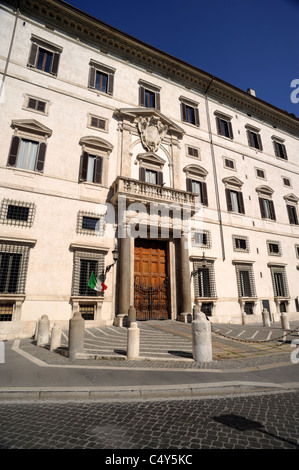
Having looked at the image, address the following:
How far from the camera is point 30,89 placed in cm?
1404

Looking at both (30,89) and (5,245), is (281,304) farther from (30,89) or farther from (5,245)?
(30,89)

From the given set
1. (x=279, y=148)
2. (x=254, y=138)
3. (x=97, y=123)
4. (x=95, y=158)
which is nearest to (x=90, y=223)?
(x=95, y=158)

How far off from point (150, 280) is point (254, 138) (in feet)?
59.0

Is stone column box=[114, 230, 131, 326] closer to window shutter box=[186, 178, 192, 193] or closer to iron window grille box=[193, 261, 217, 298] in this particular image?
iron window grille box=[193, 261, 217, 298]

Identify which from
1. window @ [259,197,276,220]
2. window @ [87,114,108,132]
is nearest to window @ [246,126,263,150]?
window @ [259,197,276,220]

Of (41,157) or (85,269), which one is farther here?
(41,157)

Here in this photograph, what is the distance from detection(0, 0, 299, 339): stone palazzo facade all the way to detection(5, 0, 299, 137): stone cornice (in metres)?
0.08

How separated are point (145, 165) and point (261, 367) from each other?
13150 mm

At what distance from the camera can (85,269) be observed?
42.1 ft

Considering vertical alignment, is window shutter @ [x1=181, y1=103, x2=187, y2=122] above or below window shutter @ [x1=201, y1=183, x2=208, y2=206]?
above

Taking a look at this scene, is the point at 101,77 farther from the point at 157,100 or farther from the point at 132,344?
the point at 132,344

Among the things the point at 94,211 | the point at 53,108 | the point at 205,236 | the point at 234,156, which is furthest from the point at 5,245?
the point at 234,156

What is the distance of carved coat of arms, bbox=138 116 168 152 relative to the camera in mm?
16547

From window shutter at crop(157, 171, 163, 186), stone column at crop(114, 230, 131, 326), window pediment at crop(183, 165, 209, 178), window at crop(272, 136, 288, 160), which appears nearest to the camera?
stone column at crop(114, 230, 131, 326)
